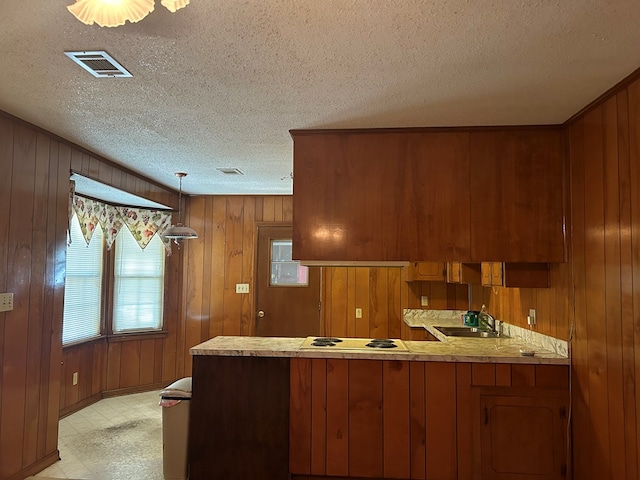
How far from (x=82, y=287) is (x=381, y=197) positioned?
3468 mm

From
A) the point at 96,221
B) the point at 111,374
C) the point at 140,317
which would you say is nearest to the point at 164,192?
the point at 96,221

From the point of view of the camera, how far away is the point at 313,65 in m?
2.06

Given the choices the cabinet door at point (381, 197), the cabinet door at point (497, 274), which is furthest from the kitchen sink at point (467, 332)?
the cabinet door at point (381, 197)

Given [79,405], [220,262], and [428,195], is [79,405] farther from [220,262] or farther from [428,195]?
[428,195]

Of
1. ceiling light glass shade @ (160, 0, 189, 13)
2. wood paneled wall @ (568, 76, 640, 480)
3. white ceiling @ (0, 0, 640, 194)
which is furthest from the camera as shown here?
wood paneled wall @ (568, 76, 640, 480)

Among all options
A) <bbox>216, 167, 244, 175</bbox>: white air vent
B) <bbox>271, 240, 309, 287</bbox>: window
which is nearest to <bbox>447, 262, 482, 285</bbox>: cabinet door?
<bbox>271, 240, 309, 287</bbox>: window

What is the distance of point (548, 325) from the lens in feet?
10.00

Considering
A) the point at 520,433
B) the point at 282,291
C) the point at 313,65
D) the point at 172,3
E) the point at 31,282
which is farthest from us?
the point at 282,291

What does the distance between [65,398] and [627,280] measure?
4820 mm

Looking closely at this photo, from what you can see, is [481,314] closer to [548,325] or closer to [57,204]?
[548,325]

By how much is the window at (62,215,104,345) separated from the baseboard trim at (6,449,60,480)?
4.33ft

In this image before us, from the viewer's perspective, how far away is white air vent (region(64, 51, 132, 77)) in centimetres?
197

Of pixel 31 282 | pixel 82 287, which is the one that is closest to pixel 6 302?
pixel 31 282

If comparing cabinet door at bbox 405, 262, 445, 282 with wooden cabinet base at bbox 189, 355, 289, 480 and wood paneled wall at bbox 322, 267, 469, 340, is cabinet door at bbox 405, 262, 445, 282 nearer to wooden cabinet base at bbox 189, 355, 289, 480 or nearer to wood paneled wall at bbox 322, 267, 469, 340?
wood paneled wall at bbox 322, 267, 469, 340
